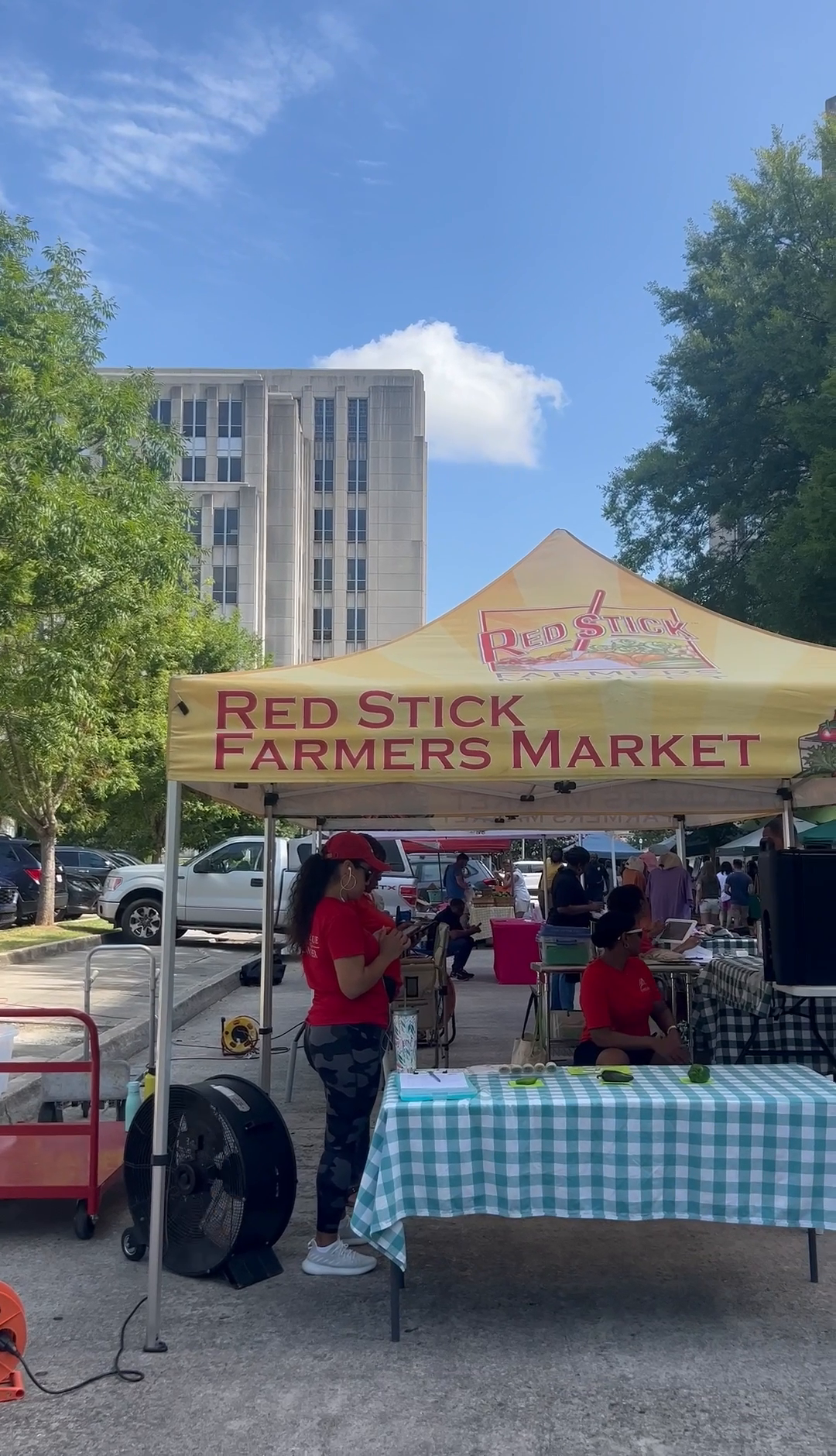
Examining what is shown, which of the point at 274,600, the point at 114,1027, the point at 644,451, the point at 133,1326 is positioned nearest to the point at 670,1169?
the point at 133,1326

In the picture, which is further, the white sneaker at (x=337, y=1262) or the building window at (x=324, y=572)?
the building window at (x=324, y=572)

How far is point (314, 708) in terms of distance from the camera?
439 centimetres

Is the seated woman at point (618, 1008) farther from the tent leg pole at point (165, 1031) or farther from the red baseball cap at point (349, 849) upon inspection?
the tent leg pole at point (165, 1031)

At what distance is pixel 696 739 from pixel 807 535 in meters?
14.5

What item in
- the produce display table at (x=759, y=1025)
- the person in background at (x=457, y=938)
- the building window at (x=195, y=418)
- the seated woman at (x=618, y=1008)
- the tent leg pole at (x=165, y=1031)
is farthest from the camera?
the building window at (x=195, y=418)

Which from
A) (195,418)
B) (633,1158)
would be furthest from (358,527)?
(633,1158)

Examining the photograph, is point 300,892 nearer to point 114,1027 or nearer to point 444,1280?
point 444,1280

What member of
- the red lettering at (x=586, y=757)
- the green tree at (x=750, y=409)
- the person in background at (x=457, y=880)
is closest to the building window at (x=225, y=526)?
the green tree at (x=750, y=409)

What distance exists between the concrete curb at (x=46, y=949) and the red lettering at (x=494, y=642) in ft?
33.2

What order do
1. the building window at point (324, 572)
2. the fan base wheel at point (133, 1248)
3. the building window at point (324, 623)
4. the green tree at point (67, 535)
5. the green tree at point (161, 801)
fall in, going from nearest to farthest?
the fan base wheel at point (133, 1248), the green tree at point (67, 535), the green tree at point (161, 801), the building window at point (324, 623), the building window at point (324, 572)

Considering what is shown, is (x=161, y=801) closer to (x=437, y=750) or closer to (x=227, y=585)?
(x=437, y=750)

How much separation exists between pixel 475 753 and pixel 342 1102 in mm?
1520

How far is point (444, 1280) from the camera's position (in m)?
4.62

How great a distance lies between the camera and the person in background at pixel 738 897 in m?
19.5
